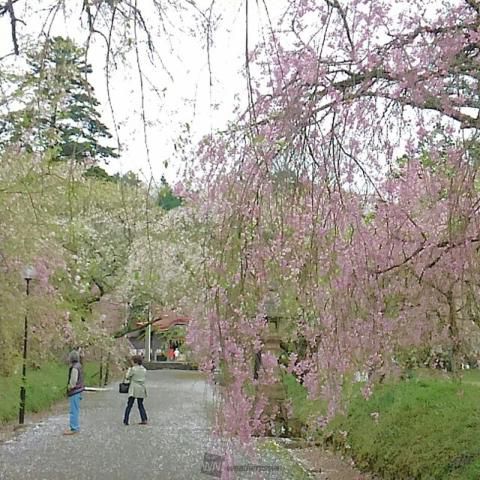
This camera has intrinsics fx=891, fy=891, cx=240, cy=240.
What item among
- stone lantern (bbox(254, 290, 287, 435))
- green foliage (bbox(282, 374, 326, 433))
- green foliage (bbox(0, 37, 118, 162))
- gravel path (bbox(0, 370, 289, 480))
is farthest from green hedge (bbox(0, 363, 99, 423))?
green foliage (bbox(0, 37, 118, 162))

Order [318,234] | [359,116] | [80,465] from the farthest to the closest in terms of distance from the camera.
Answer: [80,465]
[359,116]
[318,234]

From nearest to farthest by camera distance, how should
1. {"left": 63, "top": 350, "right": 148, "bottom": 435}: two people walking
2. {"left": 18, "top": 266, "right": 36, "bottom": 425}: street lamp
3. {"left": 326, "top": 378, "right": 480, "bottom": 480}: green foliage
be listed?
{"left": 326, "top": 378, "right": 480, "bottom": 480}: green foliage, {"left": 18, "top": 266, "right": 36, "bottom": 425}: street lamp, {"left": 63, "top": 350, "right": 148, "bottom": 435}: two people walking

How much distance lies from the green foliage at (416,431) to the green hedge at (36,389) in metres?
5.88

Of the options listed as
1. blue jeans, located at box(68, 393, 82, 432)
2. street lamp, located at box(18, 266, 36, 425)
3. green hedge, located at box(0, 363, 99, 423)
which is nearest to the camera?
street lamp, located at box(18, 266, 36, 425)

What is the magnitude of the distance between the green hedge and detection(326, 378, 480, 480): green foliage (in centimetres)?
588

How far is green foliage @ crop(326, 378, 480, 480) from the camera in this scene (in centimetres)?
663

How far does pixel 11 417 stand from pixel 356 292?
1007 centimetres

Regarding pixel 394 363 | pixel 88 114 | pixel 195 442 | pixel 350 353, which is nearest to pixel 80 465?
pixel 195 442

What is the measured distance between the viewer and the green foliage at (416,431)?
663cm

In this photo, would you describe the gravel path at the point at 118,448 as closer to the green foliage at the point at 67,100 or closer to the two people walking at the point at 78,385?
the two people walking at the point at 78,385

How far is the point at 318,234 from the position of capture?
417cm

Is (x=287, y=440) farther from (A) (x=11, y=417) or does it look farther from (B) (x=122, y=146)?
(B) (x=122, y=146)

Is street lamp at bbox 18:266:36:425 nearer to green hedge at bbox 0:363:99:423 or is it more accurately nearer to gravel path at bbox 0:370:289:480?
green hedge at bbox 0:363:99:423

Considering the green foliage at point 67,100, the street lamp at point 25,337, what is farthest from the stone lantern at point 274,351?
the street lamp at point 25,337
